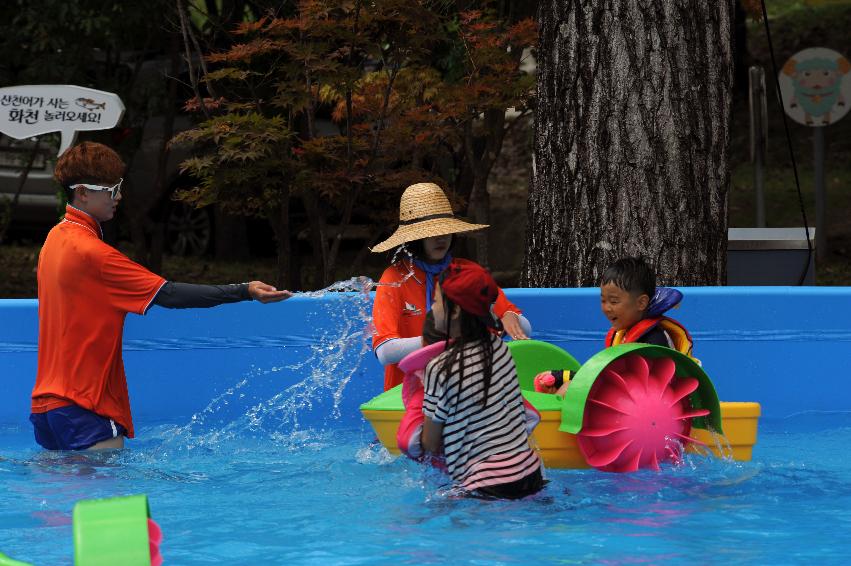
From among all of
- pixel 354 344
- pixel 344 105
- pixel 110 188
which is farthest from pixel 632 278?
pixel 344 105

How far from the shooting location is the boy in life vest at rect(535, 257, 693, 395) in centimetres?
547

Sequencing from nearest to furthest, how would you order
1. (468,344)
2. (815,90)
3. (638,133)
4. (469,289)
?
(469,289), (468,344), (638,133), (815,90)

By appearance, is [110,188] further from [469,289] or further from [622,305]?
[622,305]

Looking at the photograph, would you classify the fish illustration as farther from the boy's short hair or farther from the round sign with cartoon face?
the round sign with cartoon face

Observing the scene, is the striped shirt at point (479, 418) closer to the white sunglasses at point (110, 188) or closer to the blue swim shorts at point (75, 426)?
the blue swim shorts at point (75, 426)

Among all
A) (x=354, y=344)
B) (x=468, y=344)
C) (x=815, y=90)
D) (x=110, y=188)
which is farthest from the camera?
(x=815, y=90)

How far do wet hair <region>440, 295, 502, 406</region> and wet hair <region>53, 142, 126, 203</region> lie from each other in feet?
5.40

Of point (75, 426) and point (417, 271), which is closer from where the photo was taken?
point (75, 426)

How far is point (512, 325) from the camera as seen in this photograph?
17.8ft

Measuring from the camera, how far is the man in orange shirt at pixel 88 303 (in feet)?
17.3

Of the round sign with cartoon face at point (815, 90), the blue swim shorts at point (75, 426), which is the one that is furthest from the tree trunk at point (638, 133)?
the round sign with cartoon face at point (815, 90)

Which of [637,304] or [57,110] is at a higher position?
[57,110]

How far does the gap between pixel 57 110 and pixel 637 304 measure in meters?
3.81

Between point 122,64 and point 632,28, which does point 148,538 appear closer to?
point 632,28
